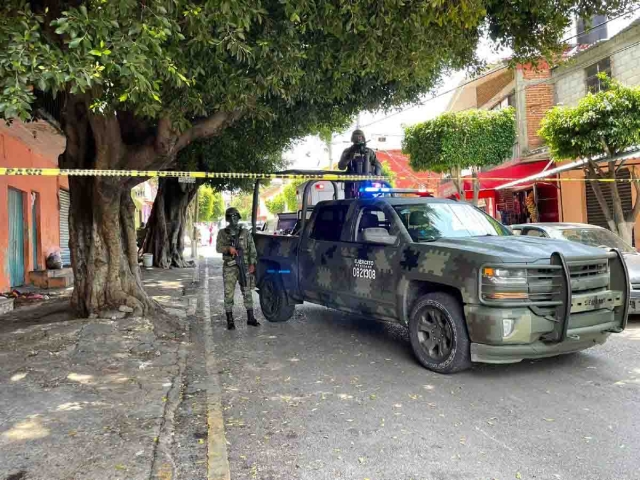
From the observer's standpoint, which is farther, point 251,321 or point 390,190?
point 251,321

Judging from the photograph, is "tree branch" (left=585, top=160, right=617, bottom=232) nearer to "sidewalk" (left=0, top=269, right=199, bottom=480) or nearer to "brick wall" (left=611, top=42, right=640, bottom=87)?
"brick wall" (left=611, top=42, right=640, bottom=87)

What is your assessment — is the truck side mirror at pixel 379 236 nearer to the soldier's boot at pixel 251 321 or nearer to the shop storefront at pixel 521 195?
the soldier's boot at pixel 251 321

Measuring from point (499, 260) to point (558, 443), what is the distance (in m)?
1.68

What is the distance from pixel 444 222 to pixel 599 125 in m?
8.04

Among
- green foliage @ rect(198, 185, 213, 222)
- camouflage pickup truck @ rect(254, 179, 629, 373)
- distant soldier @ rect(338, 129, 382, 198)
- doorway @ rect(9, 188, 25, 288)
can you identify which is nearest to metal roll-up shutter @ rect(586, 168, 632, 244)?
distant soldier @ rect(338, 129, 382, 198)

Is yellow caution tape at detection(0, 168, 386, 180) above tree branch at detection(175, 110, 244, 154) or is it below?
below

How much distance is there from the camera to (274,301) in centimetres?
835

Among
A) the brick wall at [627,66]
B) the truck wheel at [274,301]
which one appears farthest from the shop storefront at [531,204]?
the truck wheel at [274,301]

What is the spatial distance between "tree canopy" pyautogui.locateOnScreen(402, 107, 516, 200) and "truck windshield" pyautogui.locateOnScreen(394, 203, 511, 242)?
38.3 feet

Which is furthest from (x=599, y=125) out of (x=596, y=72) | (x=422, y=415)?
(x=422, y=415)

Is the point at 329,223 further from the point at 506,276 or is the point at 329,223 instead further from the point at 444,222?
the point at 506,276

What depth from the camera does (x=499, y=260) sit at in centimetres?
481

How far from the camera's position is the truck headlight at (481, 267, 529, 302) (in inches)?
189

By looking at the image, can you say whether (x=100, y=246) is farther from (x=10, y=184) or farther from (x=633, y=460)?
(x=633, y=460)
